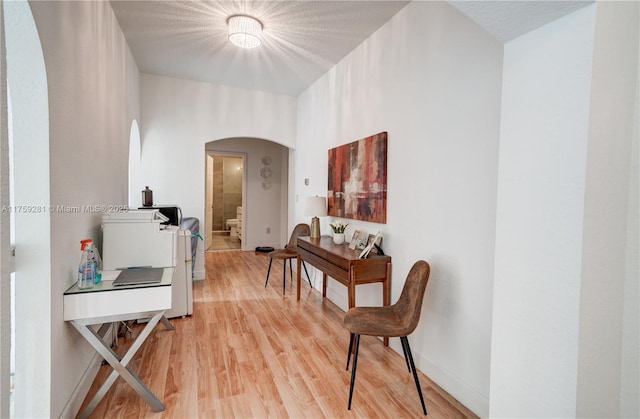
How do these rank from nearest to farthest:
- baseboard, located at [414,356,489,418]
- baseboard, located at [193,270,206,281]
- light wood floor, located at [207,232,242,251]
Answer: baseboard, located at [414,356,489,418], baseboard, located at [193,270,206,281], light wood floor, located at [207,232,242,251]

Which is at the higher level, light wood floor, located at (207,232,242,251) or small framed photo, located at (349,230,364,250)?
small framed photo, located at (349,230,364,250)

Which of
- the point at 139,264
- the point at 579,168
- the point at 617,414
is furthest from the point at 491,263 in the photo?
the point at 139,264

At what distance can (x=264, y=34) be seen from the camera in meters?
2.99

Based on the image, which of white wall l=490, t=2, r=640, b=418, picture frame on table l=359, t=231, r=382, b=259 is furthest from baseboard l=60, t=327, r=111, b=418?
white wall l=490, t=2, r=640, b=418

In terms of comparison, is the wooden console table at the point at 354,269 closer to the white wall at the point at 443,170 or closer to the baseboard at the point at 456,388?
the white wall at the point at 443,170

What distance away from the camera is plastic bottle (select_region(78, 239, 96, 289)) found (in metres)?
1.73

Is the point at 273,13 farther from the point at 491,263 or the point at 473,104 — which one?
the point at 491,263

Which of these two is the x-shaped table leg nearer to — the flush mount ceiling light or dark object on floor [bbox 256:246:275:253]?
the flush mount ceiling light

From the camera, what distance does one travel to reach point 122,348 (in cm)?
255

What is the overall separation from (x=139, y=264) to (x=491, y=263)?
2311 mm

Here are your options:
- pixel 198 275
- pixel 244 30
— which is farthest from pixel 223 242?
pixel 244 30

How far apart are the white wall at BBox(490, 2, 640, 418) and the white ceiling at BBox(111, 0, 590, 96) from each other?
184 centimetres

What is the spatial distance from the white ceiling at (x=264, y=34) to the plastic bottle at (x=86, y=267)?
6.56ft

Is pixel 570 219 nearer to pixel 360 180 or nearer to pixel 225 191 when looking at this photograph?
pixel 360 180
